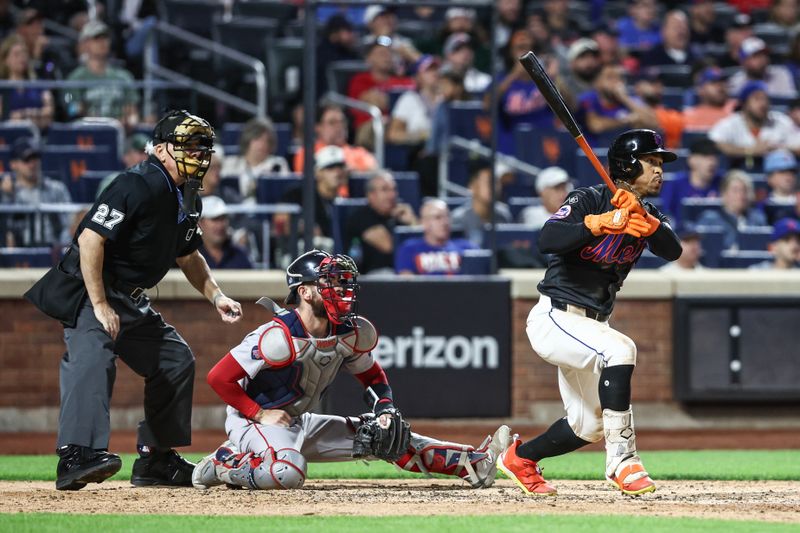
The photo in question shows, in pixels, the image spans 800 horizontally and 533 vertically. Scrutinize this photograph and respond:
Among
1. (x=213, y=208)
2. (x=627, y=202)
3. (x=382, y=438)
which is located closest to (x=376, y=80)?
(x=213, y=208)

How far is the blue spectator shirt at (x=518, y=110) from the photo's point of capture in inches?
517

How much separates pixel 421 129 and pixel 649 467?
501cm

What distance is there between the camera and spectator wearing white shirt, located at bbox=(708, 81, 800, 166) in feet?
44.9

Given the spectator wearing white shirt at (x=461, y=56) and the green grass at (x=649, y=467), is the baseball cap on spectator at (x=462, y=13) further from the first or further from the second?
the green grass at (x=649, y=467)

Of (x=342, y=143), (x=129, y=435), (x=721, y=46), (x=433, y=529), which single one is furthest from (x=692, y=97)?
(x=433, y=529)

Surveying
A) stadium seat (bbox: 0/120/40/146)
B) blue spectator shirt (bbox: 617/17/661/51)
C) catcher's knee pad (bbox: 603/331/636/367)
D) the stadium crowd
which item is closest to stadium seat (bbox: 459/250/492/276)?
the stadium crowd

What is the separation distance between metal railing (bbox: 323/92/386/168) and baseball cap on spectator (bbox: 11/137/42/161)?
8.87ft

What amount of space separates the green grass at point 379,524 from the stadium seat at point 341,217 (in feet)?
Answer: 16.8

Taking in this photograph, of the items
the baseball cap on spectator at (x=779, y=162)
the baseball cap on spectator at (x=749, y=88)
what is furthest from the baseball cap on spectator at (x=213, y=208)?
the baseball cap on spectator at (x=749, y=88)

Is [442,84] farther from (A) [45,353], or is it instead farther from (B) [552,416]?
(A) [45,353]

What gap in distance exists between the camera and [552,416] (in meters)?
10.6

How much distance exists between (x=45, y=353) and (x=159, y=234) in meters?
3.98

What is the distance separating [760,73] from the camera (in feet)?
48.6

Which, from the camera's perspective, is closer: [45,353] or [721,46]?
[45,353]
